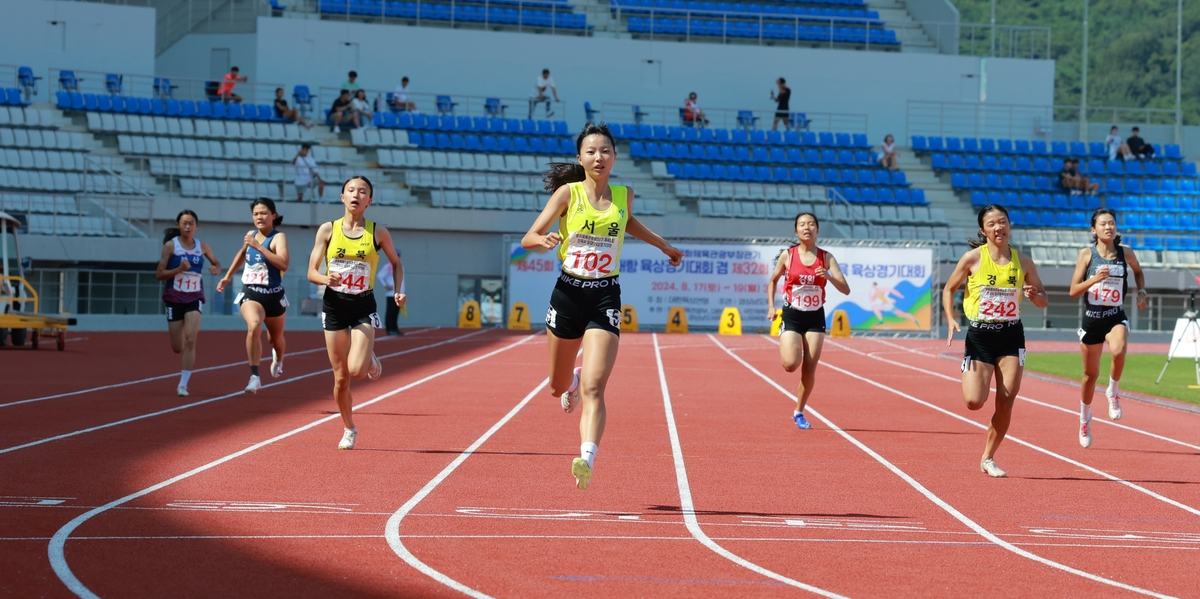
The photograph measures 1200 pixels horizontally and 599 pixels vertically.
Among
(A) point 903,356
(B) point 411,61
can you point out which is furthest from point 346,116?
(A) point 903,356

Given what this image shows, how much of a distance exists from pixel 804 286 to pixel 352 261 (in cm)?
446

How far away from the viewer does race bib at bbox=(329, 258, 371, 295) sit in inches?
362

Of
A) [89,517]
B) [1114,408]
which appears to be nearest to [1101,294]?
[1114,408]

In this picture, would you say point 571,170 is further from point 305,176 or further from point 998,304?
point 305,176

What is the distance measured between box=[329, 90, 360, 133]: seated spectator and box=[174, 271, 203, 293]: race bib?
22.4 m

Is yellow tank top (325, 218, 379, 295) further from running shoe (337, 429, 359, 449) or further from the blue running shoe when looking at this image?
the blue running shoe

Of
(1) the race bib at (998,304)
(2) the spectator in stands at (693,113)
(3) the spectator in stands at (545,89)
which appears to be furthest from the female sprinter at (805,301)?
(2) the spectator in stands at (693,113)

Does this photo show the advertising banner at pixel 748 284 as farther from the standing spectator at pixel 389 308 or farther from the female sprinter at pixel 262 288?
the female sprinter at pixel 262 288

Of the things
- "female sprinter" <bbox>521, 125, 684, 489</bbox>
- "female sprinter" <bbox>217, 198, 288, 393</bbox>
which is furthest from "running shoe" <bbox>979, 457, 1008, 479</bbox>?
"female sprinter" <bbox>217, 198, 288, 393</bbox>

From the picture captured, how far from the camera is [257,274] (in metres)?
13.0

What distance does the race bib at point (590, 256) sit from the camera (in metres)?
7.14

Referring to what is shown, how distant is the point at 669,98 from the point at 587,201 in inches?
1336

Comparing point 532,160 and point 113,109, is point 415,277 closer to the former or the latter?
point 532,160

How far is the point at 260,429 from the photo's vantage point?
1065 cm
